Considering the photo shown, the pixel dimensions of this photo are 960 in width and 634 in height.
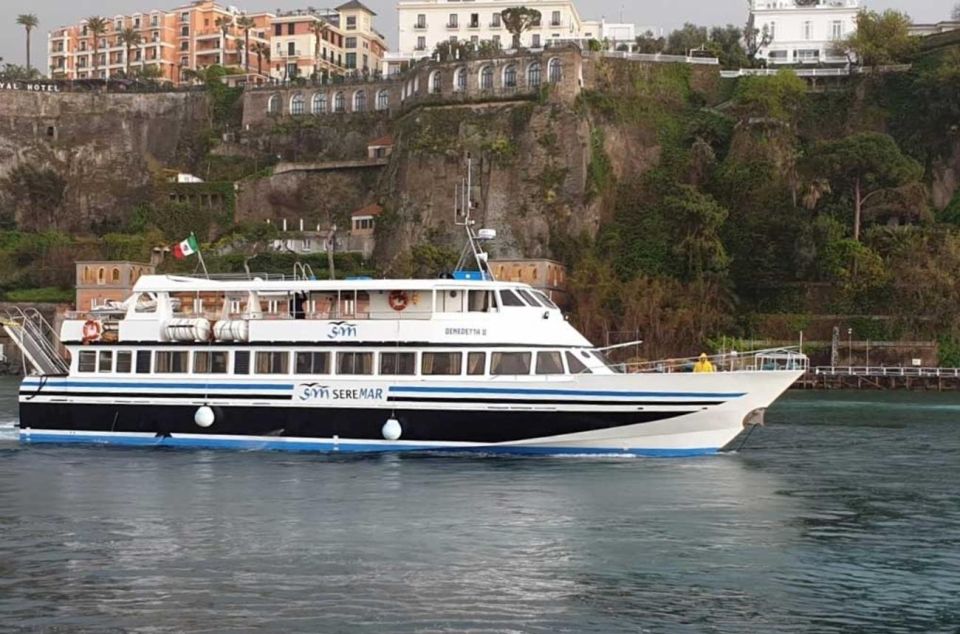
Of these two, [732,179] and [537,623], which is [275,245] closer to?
[732,179]

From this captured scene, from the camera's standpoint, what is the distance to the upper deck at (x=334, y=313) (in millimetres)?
34781

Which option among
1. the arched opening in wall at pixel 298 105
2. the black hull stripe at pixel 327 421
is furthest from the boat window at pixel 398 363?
the arched opening in wall at pixel 298 105

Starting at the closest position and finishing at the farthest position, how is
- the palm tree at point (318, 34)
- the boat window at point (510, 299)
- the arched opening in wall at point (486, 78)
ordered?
1. the boat window at point (510, 299)
2. the arched opening in wall at point (486, 78)
3. the palm tree at point (318, 34)

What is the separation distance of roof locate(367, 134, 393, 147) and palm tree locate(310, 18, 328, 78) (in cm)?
3118

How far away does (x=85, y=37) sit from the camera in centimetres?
15762

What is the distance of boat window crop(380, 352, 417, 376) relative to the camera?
1371 inches

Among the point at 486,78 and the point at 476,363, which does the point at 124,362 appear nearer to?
the point at 476,363

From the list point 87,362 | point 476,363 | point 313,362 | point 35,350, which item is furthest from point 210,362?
point 476,363

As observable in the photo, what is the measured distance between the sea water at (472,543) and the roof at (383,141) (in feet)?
227

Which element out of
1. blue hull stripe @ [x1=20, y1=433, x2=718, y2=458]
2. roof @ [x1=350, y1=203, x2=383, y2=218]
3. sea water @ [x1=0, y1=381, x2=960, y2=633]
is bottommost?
sea water @ [x1=0, y1=381, x2=960, y2=633]

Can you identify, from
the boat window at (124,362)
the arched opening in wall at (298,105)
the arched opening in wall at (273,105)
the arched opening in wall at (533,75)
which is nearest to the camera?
the boat window at (124,362)

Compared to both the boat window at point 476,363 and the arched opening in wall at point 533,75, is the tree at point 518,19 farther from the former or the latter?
the boat window at point 476,363

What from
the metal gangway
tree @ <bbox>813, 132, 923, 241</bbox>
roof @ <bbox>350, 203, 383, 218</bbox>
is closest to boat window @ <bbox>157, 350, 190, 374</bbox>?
the metal gangway

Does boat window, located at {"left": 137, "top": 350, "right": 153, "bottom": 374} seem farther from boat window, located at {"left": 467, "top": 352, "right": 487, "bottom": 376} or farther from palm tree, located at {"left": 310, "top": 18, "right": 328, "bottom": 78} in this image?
palm tree, located at {"left": 310, "top": 18, "right": 328, "bottom": 78}
